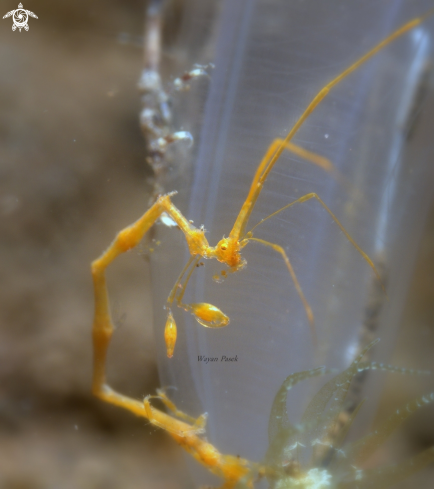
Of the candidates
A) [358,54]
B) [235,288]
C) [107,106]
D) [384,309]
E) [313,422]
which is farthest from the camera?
[384,309]

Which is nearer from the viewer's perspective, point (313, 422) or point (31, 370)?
point (313, 422)

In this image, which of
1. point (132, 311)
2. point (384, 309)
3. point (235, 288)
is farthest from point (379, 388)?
point (132, 311)

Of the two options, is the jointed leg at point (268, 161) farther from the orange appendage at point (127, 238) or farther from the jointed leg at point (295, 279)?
the orange appendage at point (127, 238)

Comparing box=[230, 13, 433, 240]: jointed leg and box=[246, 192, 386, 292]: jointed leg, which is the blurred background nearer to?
box=[230, 13, 433, 240]: jointed leg

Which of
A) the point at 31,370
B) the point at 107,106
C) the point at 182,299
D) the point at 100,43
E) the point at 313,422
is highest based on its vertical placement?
the point at 100,43

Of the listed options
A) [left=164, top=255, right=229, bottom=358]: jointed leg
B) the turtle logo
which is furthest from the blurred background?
[left=164, top=255, right=229, bottom=358]: jointed leg

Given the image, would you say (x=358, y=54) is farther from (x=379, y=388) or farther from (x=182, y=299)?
(x=379, y=388)

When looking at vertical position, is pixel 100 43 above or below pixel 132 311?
above

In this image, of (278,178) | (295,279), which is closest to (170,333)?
(295,279)
